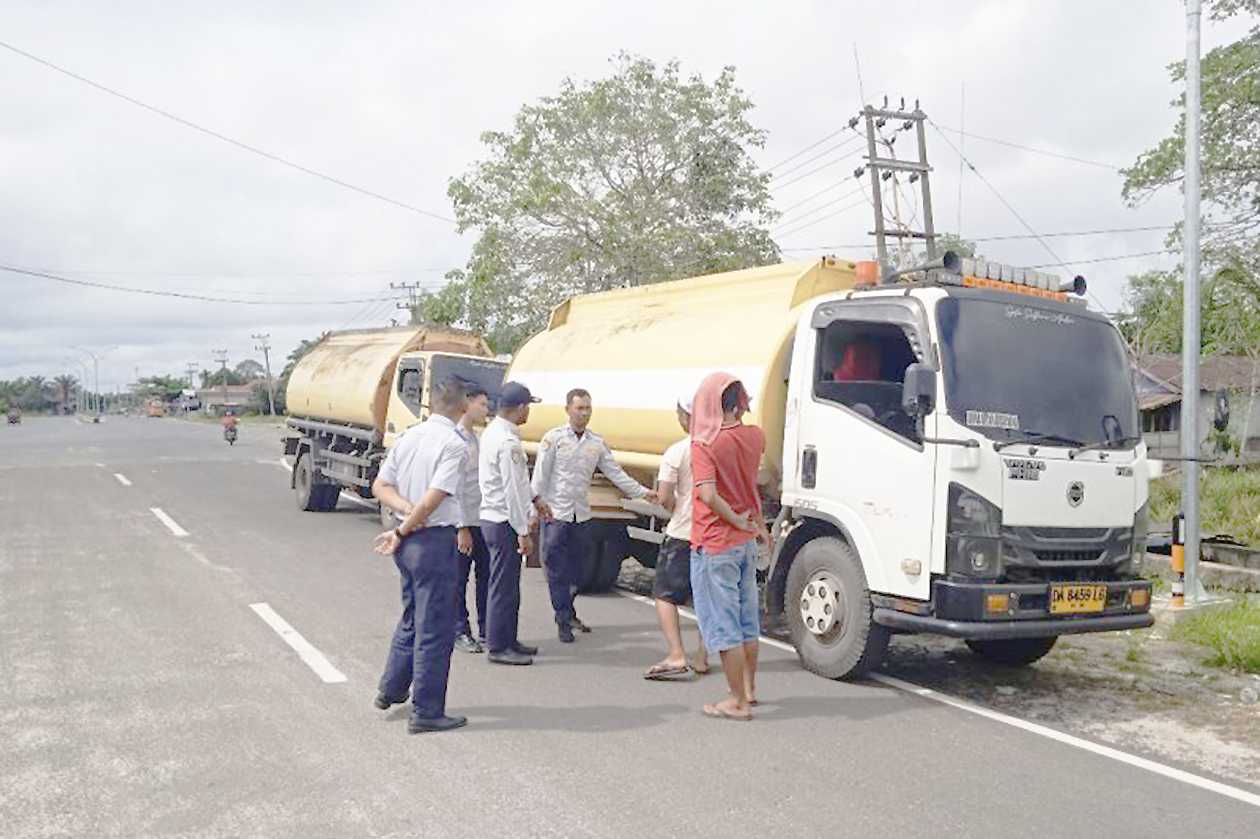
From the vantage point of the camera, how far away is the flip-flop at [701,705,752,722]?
19.4ft

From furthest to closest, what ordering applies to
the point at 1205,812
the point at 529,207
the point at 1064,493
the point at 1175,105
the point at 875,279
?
the point at 529,207, the point at 1175,105, the point at 875,279, the point at 1064,493, the point at 1205,812

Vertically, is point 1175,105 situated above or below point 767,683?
above

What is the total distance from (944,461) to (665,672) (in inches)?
85.7

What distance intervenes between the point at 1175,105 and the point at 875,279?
573 inches

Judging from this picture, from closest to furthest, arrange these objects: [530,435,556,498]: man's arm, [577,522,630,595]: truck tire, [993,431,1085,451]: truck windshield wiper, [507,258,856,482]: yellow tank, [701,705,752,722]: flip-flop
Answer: [701,705,752,722]: flip-flop < [993,431,1085,451]: truck windshield wiper < [507,258,856,482]: yellow tank < [530,435,556,498]: man's arm < [577,522,630,595]: truck tire

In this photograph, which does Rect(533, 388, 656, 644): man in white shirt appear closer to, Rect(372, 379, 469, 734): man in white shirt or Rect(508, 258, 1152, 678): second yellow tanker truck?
Rect(508, 258, 1152, 678): second yellow tanker truck

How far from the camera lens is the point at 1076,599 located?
20.9 feet

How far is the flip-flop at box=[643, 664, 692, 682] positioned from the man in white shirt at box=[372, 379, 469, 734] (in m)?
1.51

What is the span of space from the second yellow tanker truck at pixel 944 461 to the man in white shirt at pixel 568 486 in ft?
3.43

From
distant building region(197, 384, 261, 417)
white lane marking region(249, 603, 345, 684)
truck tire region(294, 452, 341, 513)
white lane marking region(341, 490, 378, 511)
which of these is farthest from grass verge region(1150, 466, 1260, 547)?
distant building region(197, 384, 261, 417)

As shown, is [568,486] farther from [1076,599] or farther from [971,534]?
[1076,599]

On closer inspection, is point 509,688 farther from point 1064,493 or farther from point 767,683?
point 1064,493

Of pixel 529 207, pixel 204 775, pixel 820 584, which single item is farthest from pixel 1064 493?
pixel 529 207

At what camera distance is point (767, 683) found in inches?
267
